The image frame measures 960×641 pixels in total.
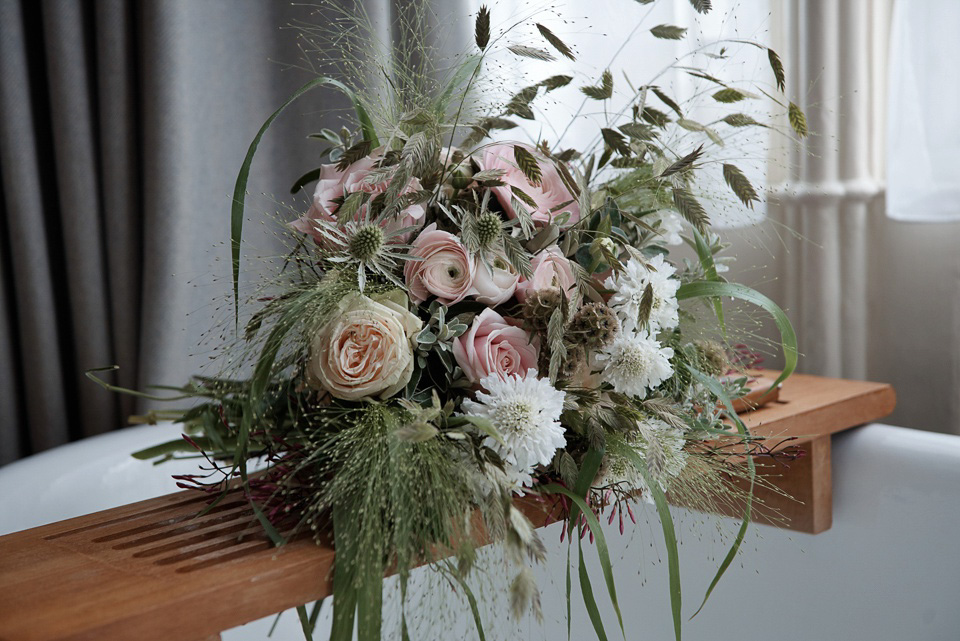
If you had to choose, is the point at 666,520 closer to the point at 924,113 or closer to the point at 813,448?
the point at 813,448

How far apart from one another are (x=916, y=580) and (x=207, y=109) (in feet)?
4.44

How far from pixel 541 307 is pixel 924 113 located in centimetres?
86

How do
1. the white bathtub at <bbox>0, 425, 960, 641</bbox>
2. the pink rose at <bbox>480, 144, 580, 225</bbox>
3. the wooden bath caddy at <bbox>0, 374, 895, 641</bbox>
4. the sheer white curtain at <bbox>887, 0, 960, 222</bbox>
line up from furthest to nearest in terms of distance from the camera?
the sheer white curtain at <bbox>887, 0, 960, 222</bbox> → the white bathtub at <bbox>0, 425, 960, 641</bbox> → the pink rose at <bbox>480, 144, 580, 225</bbox> → the wooden bath caddy at <bbox>0, 374, 895, 641</bbox>

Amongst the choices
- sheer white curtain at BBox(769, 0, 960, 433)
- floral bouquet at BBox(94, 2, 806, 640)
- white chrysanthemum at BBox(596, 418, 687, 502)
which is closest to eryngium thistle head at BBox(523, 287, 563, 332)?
floral bouquet at BBox(94, 2, 806, 640)

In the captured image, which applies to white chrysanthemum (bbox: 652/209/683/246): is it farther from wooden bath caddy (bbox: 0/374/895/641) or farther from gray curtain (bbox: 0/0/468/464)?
gray curtain (bbox: 0/0/468/464)

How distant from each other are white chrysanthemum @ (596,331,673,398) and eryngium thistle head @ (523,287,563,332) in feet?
0.16

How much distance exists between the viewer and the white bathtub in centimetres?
102

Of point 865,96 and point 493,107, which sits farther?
point 865,96

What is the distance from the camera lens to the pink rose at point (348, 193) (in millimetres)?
654

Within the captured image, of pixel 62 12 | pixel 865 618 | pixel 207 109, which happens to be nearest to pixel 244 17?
pixel 207 109

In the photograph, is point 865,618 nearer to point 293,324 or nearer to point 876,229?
point 876,229

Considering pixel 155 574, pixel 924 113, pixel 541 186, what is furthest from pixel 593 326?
pixel 924 113

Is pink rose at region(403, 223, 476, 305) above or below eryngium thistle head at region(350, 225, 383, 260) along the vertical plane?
below

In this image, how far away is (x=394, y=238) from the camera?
0.64 meters
